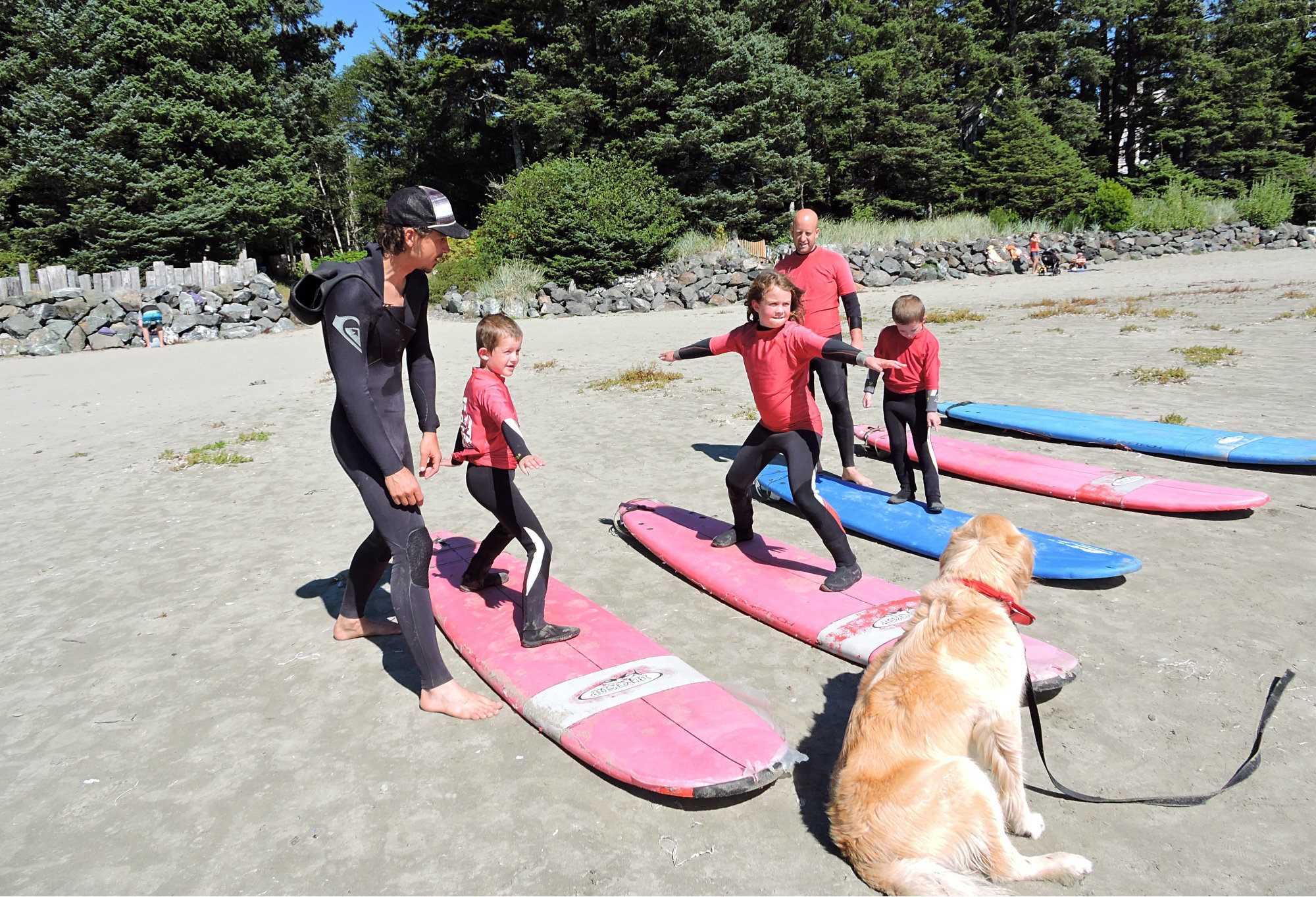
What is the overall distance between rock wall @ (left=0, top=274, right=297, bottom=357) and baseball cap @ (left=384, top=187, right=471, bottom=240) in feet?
74.5

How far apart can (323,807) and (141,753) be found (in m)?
1.11

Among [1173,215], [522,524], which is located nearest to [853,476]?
[522,524]

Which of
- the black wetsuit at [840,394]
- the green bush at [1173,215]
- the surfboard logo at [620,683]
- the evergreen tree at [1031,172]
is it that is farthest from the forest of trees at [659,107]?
the surfboard logo at [620,683]

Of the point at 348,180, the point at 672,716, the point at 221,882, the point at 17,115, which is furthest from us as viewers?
the point at 348,180

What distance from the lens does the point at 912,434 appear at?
625 centimetres

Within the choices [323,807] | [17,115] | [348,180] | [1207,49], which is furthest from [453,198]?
[323,807]

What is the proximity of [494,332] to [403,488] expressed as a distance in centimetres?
106

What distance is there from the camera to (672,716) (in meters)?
3.41

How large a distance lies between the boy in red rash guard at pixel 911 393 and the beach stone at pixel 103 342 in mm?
22880

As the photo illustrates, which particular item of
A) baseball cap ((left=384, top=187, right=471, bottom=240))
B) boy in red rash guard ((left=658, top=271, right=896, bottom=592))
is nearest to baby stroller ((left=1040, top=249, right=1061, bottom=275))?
boy in red rash guard ((left=658, top=271, right=896, bottom=592))

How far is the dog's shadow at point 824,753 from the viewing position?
295cm

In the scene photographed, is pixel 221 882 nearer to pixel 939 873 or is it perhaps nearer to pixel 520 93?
pixel 939 873

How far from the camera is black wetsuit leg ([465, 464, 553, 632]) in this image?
425 centimetres

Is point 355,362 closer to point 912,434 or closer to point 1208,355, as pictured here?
point 912,434
